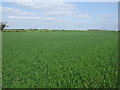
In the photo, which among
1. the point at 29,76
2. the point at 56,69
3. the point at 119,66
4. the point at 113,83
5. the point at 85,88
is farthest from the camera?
the point at 119,66

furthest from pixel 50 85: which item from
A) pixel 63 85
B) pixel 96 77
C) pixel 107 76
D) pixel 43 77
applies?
pixel 107 76

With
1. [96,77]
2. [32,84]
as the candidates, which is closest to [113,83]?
[96,77]

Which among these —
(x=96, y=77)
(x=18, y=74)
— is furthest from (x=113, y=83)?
(x=18, y=74)

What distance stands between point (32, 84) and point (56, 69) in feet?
9.46

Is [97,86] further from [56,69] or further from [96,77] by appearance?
[56,69]

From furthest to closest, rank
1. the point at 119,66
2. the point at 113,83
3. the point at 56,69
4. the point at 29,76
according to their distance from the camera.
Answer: the point at 119,66
the point at 56,69
the point at 29,76
the point at 113,83

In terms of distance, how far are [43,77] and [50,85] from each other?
1.25 meters

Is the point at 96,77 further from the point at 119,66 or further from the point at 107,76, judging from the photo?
the point at 119,66

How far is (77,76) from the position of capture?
898cm

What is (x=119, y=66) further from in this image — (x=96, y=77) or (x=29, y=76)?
(x=29, y=76)

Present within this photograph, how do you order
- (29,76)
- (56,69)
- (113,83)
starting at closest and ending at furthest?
1. (113,83)
2. (29,76)
3. (56,69)

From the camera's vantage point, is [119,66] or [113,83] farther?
[119,66]

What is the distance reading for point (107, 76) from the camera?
9281 millimetres

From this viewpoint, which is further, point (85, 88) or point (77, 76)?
point (77, 76)
